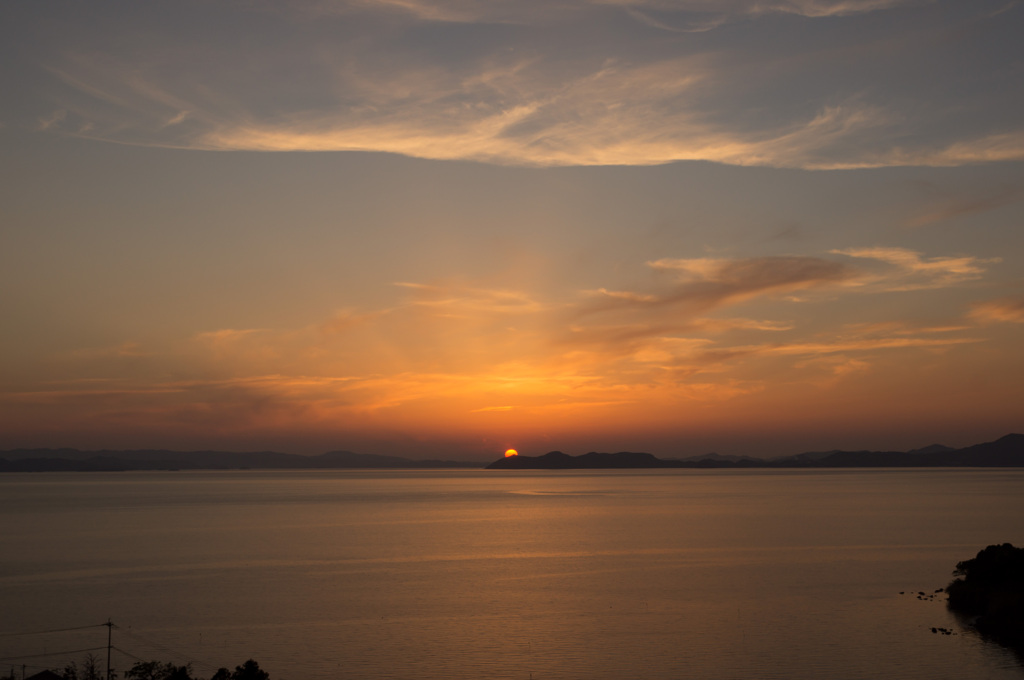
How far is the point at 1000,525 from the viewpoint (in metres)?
140

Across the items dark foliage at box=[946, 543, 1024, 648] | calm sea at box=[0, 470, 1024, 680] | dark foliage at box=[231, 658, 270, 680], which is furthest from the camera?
dark foliage at box=[946, 543, 1024, 648]

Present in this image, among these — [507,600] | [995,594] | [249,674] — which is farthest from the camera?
[507,600]

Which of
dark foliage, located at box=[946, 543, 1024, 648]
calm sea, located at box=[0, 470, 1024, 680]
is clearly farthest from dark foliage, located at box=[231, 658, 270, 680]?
dark foliage, located at box=[946, 543, 1024, 648]

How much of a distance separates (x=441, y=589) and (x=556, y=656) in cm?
2641

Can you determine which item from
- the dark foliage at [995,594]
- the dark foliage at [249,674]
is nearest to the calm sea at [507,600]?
the dark foliage at [995,594]

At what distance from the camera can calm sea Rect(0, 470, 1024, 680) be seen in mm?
51562

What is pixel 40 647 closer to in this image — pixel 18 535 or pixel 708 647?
pixel 708 647

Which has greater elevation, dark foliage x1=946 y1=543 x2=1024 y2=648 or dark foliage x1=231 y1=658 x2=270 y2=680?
dark foliage x1=231 y1=658 x2=270 y2=680

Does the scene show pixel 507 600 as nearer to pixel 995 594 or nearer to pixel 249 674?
pixel 249 674

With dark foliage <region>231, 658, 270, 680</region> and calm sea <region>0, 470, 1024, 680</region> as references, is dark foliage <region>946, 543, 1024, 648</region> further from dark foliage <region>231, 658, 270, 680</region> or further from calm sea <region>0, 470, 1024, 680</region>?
dark foliage <region>231, 658, 270, 680</region>

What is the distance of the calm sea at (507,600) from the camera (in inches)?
2030

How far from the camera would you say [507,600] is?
7188 centimetres

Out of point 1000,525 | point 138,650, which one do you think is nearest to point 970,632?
point 138,650

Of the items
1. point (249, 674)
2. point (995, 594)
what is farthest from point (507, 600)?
point (995, 594)
